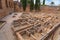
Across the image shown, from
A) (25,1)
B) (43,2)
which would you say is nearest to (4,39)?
(25,1)

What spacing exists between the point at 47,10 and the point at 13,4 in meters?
2.85

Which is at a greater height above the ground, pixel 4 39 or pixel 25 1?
pixel 25 1

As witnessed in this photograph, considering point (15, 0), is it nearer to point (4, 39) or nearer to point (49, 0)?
point (49, 0)

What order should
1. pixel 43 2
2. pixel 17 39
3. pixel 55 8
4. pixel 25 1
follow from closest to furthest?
pixel 17 39 < pixel 25 1 < pixel 55 8 < pixel 43 2

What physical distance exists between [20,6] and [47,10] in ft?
7.58

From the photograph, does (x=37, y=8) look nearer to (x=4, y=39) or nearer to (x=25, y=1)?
(x=25, y=1)

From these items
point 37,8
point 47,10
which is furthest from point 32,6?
point 47,10

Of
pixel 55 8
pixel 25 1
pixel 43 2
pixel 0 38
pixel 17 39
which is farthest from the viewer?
pixel 43 2

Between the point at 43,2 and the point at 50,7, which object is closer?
the point at 50,7

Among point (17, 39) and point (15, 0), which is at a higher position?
point (15, 0)

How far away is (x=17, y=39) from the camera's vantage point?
2.81m

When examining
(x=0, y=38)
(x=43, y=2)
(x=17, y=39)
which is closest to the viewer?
(x=17, y=39)

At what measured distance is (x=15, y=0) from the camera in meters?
10.1

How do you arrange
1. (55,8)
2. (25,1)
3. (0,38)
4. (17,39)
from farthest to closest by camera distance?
(55,8) < (25,1) < (0,38) < (17,39)
